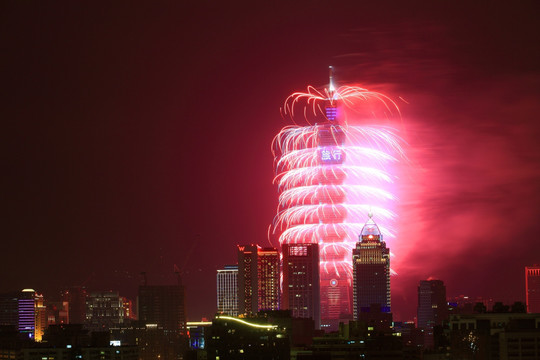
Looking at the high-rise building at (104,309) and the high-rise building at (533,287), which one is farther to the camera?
the high-rise building at (104,309)

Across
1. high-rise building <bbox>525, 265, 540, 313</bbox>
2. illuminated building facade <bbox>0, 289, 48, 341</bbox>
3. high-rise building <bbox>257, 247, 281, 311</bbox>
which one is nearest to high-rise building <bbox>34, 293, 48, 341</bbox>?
illuminated building facade <bbox>0, 289, 48, 341</bbox>

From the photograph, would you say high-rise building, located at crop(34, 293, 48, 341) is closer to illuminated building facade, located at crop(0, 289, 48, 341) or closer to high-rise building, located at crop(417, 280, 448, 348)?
illuminated building facade, located at crop(0, 289, 48, 341)

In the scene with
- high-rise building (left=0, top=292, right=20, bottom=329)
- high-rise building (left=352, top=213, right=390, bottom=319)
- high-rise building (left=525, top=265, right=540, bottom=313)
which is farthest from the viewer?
high-rise building (left=0, top=292, right=20, bottom=329)

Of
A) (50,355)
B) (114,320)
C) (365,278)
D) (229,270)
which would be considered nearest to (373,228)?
(365,278)

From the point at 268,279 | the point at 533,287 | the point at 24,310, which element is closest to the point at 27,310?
the point at 24,310

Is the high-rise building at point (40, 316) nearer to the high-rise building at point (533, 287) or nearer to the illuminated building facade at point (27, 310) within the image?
the illuminated building facade at point (27, 310)

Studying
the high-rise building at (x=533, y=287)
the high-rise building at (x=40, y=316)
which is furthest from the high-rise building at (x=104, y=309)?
the high-rise building at (x=533, y=287)
